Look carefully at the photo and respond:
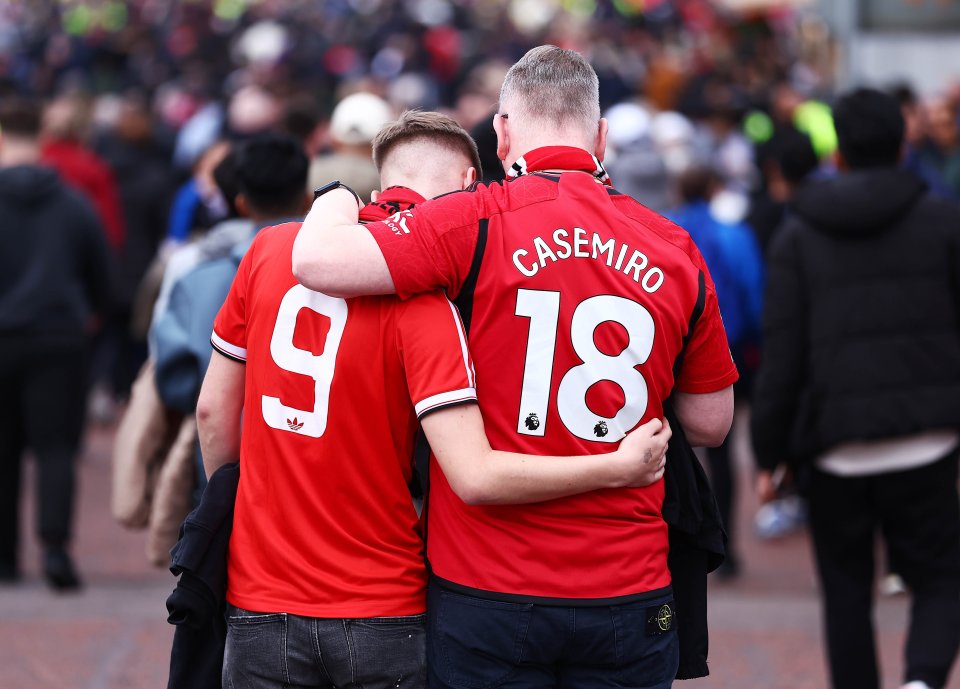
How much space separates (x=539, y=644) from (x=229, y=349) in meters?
0.94

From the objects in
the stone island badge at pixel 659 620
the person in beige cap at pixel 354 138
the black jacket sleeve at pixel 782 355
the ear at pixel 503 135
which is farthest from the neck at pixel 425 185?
the black jacket sleeve at pixel 782 355

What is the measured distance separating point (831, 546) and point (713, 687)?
1113mm

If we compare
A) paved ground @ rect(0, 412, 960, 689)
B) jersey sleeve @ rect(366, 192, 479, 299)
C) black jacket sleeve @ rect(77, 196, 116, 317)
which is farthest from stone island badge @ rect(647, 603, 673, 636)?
black jacket sleeve @ rect(77, 196, 116, 317)

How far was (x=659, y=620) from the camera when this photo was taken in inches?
121

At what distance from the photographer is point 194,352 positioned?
14.2 ft

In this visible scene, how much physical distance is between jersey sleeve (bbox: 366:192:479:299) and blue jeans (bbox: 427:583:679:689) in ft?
2.13

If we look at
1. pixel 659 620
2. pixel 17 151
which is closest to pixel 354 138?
pixel 17 151

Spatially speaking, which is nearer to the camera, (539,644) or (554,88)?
(539,644)

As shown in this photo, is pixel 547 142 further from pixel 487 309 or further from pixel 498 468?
pixel 498 468

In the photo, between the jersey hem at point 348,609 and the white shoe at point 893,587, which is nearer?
the jersey hem at point 348,609

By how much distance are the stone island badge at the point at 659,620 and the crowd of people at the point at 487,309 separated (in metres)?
0.04

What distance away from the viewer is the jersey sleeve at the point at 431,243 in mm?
2908

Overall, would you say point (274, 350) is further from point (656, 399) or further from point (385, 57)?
point (385, 57)

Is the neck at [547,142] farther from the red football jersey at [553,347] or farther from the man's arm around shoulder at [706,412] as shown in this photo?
the man's arm around shoulder at [706,412]
